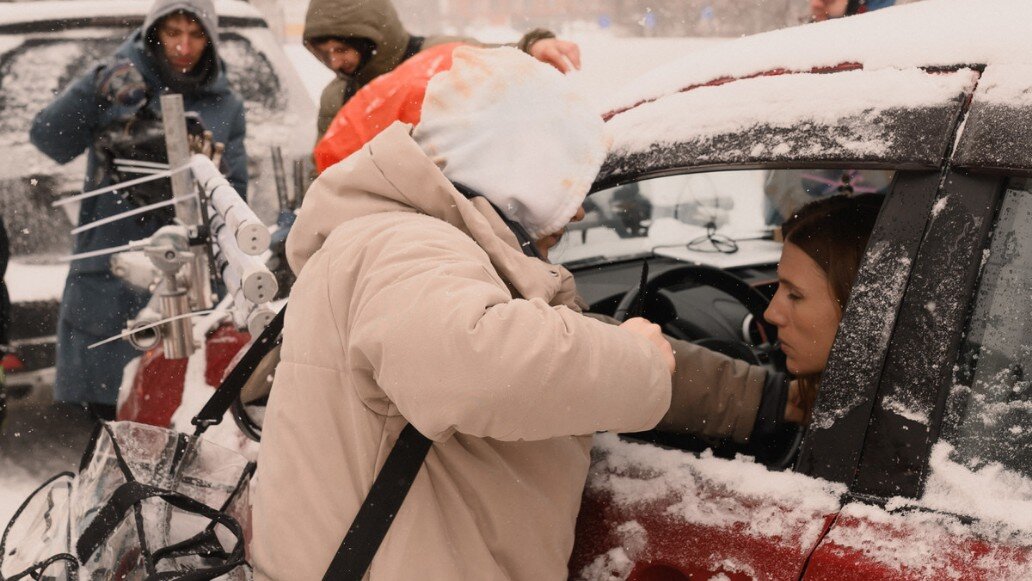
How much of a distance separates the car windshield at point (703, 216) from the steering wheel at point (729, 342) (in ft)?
1.32

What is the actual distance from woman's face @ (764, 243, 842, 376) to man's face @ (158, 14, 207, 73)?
9.81ft

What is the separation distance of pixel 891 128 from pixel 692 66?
22.2 inches

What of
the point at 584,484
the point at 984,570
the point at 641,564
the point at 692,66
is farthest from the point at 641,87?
the point at 984,570

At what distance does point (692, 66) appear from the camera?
1.75 meters

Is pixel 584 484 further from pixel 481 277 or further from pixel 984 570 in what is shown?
pixel 984 570

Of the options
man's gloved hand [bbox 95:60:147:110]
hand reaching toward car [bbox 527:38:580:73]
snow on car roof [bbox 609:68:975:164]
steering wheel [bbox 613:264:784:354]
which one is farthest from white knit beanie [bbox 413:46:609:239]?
man's gloved hand [bbox 95:60:147:110]

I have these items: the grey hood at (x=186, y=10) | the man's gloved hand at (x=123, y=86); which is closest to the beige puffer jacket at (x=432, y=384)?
the man's gloved hand at (x=123, y=86)

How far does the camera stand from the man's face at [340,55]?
4.00m

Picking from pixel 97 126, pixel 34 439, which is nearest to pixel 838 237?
pixel 97 126

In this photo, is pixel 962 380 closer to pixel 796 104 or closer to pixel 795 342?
pixel 796 104

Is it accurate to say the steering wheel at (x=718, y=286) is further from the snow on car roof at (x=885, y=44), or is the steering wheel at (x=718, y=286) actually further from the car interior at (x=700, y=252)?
the snow on car roof at (x=885, y=44)

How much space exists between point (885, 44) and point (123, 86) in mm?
3121

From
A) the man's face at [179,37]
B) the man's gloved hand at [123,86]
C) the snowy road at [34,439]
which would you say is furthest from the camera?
the snowy road at [34,439]

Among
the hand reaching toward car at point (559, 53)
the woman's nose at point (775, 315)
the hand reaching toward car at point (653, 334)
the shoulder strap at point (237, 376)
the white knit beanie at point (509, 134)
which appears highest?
the white knit beanie at point (509, 134)
